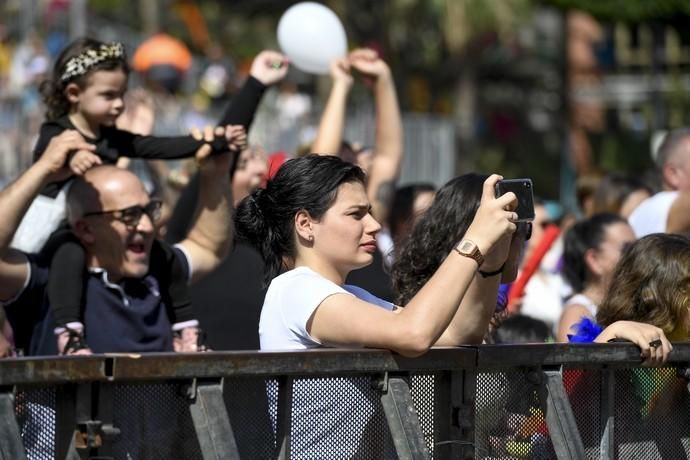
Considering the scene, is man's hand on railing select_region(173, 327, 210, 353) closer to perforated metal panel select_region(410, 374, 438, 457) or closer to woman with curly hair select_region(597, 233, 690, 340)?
woman with curly hair select_region(597, 233, 690, 340)

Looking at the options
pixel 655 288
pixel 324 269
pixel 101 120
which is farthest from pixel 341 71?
pixel 324 269

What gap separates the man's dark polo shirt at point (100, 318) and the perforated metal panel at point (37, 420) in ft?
5.58

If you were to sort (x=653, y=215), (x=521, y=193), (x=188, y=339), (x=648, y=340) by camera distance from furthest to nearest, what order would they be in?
(x=653, y=215) → (x=188, y=339) → (x=648, y=340) → (x=521, y=193)

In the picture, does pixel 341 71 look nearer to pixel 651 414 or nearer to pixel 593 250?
pixel 593 250

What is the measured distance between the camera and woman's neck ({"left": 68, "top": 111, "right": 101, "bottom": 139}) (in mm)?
5438

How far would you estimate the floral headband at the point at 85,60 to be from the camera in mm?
5348

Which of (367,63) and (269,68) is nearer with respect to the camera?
(269,68)

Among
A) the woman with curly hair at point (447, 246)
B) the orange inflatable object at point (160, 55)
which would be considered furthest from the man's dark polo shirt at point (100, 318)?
the orange inflatable object at point (160, 55)

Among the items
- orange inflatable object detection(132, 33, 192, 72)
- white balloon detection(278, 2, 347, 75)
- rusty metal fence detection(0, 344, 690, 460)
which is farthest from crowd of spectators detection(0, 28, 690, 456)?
orange inflatable object detection(132, 33, 192, 72)

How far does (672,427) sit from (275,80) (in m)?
2.66

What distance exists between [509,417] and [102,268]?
6.45 ft

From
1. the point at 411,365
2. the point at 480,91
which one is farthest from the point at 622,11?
the point at 411,365

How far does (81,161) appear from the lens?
473 centimetres

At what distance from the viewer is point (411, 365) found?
3.40m
